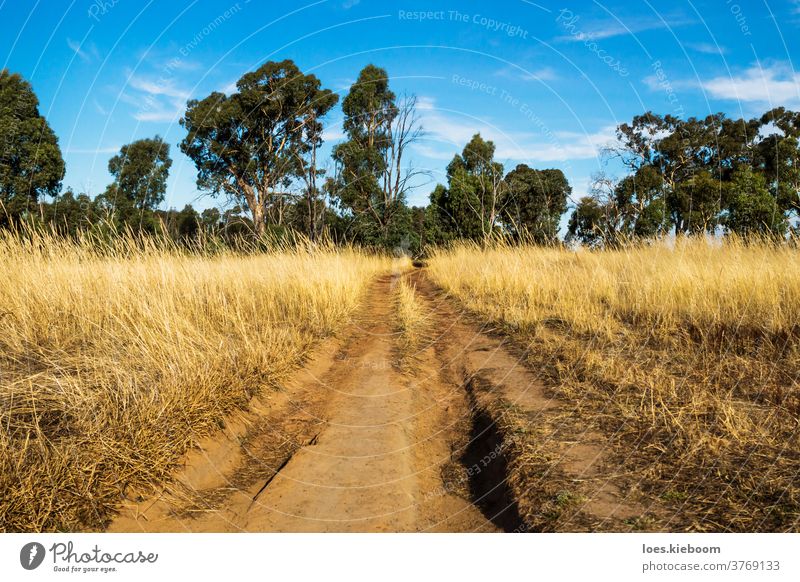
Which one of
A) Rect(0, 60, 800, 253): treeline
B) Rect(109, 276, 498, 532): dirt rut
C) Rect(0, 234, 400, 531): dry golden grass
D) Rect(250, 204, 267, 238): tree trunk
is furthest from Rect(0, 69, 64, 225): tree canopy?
Rect(109, 276, 498, 532): dirt rut

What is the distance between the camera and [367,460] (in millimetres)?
3326

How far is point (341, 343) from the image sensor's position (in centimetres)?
647

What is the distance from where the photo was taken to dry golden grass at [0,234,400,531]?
244 centimetres

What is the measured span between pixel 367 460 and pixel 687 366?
2.82 meters

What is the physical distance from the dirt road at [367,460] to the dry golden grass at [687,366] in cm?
35

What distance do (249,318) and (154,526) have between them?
3494mm

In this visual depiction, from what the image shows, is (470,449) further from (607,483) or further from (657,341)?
(657,341)

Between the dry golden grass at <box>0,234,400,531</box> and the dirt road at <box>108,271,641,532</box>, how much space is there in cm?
21

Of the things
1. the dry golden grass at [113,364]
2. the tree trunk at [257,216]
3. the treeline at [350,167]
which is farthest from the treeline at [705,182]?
the tree trunk at [257,216]

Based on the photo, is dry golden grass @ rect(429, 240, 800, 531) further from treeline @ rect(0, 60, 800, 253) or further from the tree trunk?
the tree trunk

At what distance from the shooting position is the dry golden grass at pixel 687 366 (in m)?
2.42

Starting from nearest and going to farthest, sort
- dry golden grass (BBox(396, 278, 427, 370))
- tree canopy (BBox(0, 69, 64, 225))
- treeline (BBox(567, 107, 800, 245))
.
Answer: dry golden grass (BBox(396, 278, 427, 370))
treeline (BBox(567, 107, 800, 245))
tree canopy (BBox(0, 69, 64, 225))

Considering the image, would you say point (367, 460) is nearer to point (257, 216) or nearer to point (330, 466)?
point (330, 466)

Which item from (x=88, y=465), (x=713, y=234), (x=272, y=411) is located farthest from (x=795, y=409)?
(x=713, y=234)
